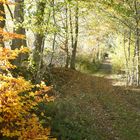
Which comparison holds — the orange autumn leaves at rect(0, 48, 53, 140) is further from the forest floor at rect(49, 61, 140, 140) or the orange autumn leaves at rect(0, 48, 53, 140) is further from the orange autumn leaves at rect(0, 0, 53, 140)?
the forest floor at rect(49, 61, 140, 140)

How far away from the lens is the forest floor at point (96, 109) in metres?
12.2

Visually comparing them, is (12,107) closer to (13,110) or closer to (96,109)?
(13,110)

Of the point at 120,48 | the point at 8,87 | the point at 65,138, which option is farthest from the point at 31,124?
the point at 120,48

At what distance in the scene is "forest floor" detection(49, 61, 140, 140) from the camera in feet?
40.1

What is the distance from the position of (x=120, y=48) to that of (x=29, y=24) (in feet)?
94.0

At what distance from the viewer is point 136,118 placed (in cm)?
A: 1581

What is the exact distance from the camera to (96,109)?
1573cm

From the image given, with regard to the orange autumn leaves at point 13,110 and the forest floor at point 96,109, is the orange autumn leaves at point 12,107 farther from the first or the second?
the forest floor at point 96,109

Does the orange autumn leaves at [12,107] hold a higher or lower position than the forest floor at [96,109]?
higher

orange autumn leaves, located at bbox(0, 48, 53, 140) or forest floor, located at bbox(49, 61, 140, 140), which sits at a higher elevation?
orange autumn leaves, located at bbox(0, 48, 53, 140)

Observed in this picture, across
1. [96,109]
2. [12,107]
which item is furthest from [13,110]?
[96,109]

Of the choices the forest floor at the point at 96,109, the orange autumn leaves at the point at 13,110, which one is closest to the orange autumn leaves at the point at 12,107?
the orange autumn leaves at the point at 13,110

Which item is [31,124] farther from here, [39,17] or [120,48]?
[120,48]

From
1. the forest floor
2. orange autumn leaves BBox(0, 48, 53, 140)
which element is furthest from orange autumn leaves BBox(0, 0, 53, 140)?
the forest floor
